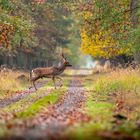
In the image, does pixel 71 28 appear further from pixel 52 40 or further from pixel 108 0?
pixel 108 0

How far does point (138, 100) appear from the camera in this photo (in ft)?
65.0

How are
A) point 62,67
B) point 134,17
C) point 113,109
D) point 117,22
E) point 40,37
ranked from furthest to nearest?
point 40,37 < point 134,17 < point 117,22 < point 62,67 < point 113,109

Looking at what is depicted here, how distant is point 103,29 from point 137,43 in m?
5.12

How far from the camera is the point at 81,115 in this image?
15.9 m

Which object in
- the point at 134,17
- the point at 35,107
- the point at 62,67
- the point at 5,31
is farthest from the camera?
the point at 134,17

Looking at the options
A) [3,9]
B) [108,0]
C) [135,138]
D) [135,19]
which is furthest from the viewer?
[135,19]

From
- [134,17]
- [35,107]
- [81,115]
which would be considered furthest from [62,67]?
[81,115]

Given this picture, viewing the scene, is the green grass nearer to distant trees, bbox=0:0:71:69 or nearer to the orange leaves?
the orange leaves

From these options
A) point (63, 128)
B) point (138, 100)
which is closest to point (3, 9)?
point (138, 100)

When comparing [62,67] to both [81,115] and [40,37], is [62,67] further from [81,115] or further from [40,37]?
[40,37]

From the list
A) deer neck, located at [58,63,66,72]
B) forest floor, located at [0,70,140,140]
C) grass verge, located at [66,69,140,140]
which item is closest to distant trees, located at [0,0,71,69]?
deer neck, located at [58,63,66,72]

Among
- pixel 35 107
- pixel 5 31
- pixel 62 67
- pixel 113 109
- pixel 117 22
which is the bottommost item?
pixel 113 109

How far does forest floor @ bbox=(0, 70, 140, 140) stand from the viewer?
912 centimetres

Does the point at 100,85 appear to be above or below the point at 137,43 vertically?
below
